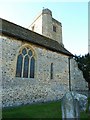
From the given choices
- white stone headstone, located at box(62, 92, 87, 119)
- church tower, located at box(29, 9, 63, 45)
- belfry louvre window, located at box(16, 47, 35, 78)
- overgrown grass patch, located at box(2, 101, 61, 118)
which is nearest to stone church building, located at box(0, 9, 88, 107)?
belfry louvre window, located at box(16, 47, 35, 78)

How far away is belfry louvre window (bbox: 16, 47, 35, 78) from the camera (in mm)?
13609

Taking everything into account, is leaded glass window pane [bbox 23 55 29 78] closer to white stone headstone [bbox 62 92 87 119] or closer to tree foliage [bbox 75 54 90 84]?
white stone headstone [bbox 62 92 87 119]

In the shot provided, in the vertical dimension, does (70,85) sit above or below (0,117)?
above

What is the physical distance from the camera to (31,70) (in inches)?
Answer: 571

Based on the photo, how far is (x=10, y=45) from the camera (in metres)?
12.9

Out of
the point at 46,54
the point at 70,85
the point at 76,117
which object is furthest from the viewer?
the point at 70,85

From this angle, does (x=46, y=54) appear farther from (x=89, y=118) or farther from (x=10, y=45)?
(x=89, y=118)

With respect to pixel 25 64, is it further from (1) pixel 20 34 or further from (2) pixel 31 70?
(1) pixel 20 34

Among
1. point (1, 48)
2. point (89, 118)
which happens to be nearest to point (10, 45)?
point (1, 48)

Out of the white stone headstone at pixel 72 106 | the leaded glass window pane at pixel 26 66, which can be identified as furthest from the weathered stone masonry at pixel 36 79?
the white stone headstone at pixel 72 106

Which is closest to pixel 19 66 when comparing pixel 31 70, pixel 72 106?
pixel 31 70

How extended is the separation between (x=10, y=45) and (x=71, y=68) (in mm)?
8036

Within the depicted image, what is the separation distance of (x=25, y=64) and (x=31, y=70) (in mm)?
803

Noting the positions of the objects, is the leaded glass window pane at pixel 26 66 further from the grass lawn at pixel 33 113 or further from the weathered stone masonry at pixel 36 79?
the grass lawn at pixel 33 113
